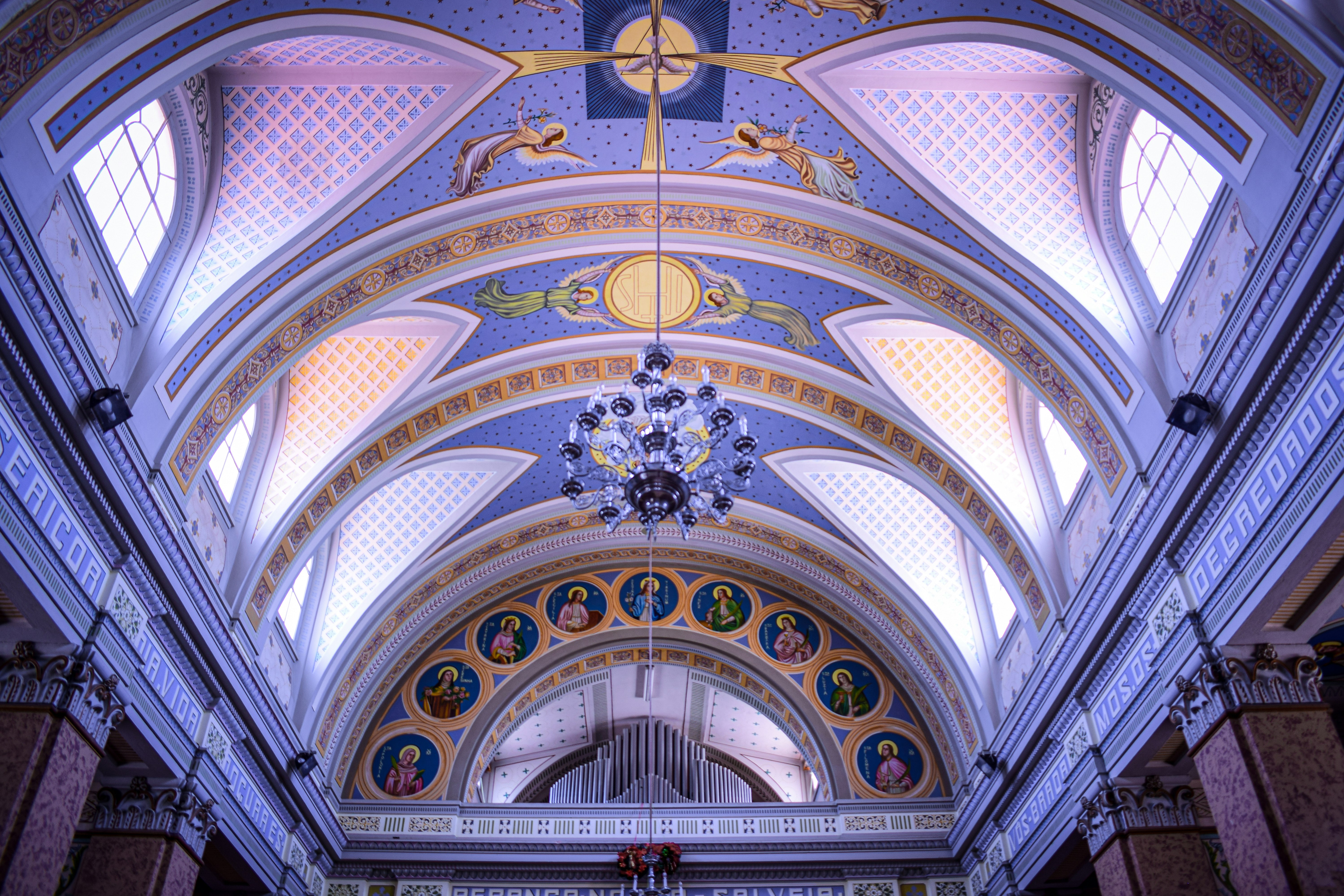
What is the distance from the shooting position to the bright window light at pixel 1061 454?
438 inches

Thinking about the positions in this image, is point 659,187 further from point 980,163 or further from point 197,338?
point 197,338

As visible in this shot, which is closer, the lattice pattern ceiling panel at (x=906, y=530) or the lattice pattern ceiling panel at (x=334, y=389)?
the lattice pattern ceiling panel at (x=334, y=389)

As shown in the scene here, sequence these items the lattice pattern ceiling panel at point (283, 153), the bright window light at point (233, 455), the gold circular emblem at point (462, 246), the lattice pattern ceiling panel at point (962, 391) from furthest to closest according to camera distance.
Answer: the lattice pattern ceiling panel at point (962, 391)
the bright window light at point (233, 455)
the gold circular emblem at point (462, 246)
the lattice pattern ceiling panel at point (283, 153)

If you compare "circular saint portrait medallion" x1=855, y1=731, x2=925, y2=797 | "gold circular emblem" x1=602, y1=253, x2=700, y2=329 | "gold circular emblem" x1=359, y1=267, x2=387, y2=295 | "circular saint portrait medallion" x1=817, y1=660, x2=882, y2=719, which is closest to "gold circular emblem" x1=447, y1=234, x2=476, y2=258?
"gold circular emblem" x1=359, y1=267, x2=387, y2=295

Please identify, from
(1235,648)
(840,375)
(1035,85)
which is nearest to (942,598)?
(840,375)

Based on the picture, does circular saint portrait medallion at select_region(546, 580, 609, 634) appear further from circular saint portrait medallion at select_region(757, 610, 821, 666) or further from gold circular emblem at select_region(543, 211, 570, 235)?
gold circular emblem at select_region(543, 211, 570, 235)

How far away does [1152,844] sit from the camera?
952 cm

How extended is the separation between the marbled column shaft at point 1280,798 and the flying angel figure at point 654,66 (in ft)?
23.0

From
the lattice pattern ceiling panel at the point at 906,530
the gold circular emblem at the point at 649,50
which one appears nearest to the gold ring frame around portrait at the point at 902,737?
the lattice pattern ceiling panel at the point at 906,530

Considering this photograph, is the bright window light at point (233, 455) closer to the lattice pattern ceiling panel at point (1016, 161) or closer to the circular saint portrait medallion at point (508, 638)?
the circular saint portrait medallion at point (508, 638)

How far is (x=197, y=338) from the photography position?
9.15m

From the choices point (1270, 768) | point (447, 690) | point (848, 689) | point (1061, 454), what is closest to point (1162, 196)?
point (1061, 454)

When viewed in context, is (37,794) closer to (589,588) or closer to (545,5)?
(545,5)

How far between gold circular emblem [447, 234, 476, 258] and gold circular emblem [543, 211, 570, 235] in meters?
0.78
